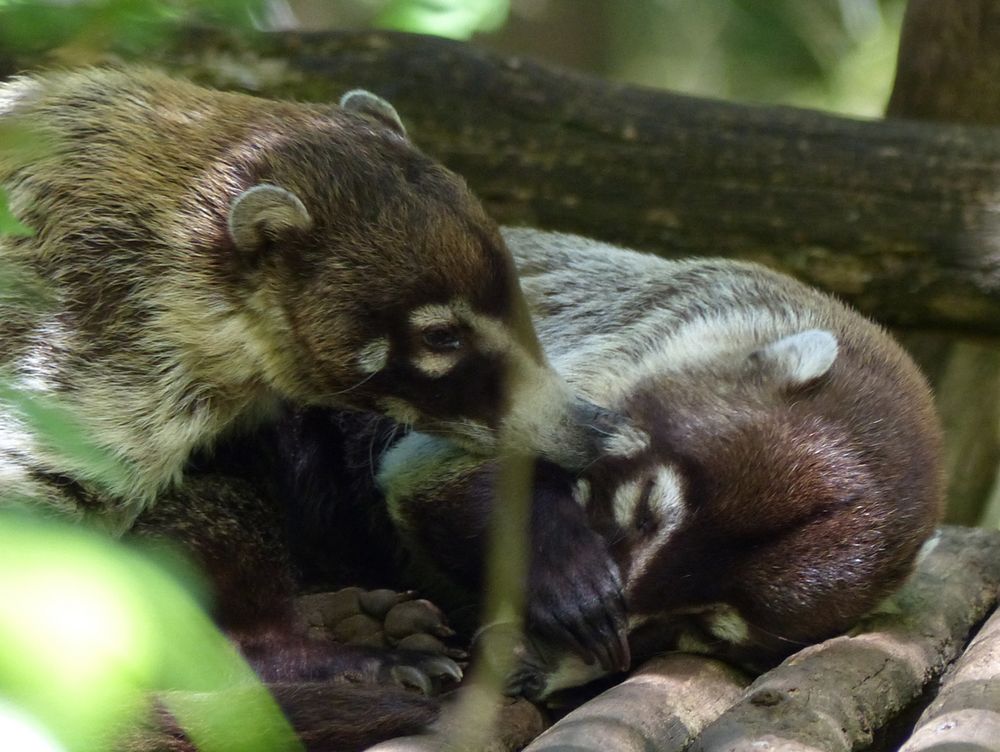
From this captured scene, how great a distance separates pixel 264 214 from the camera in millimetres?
3104

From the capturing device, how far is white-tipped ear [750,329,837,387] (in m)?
3.40

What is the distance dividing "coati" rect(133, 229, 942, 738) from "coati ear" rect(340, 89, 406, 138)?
0.93 metres

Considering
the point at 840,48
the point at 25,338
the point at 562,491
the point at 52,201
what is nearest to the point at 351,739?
the point at 562,491

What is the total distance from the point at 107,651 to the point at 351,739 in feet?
6.61

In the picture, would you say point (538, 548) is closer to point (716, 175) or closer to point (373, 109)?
point (373, 109)

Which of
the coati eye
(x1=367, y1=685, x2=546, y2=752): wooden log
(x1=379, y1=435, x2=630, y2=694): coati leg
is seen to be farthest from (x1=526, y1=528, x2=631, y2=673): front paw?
the coati eye

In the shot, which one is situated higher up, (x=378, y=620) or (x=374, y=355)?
(x=374, y=355)

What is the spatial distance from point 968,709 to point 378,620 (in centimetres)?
168

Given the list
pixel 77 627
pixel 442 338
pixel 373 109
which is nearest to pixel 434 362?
pixel 442 338

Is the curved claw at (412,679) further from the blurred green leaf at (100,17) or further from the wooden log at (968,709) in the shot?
the blurred green leaf at (100,17)

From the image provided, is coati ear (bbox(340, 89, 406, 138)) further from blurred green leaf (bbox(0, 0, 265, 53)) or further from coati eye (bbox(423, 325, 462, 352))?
blurred green leaf (bbox(0, 0, 265, 53))

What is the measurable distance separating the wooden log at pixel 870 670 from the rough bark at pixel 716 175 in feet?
4.15

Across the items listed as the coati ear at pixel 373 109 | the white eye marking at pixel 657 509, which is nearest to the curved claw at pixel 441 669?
the white eye marking at pixel 657 509

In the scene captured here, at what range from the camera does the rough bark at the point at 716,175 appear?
491 centimetres
